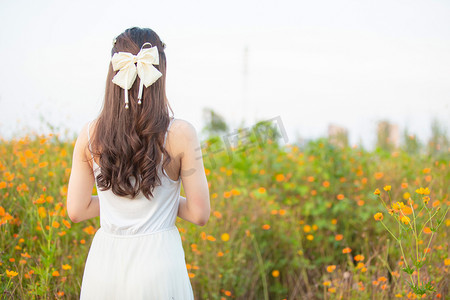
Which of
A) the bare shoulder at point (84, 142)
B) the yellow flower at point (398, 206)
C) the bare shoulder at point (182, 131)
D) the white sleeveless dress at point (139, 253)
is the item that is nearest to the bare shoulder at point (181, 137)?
the bare shoulder at point (182, 131)

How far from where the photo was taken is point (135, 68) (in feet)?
5.09

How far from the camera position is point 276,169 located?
433 centimetres

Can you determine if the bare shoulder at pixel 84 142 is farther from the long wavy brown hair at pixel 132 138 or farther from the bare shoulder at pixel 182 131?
the bare shoulder at pixel 182 131

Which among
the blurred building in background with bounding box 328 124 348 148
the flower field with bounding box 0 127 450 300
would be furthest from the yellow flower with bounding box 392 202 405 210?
the blurred building in background with bounding box 328 124 348 148

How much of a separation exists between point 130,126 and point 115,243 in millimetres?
495

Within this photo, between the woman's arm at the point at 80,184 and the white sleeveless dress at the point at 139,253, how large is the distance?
0.05 m

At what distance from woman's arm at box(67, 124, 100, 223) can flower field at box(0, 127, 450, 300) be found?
0.44 meters

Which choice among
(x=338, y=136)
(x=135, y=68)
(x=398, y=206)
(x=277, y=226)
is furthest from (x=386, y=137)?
(x=135, y=68)

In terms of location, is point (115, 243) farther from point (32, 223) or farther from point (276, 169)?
point (276, 169)

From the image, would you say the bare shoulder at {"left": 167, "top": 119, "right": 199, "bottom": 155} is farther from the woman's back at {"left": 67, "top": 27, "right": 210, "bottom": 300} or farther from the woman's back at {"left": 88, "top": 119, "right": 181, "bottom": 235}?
the woman's back at {"left": 88, "top": 119, "right": 181, "bottom": 235}

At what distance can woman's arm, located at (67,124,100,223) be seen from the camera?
5.24ft

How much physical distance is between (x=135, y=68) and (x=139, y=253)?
2.45 ft

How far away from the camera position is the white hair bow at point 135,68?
1.55 metres

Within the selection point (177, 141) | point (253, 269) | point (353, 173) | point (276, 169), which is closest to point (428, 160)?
point (353, 173)
